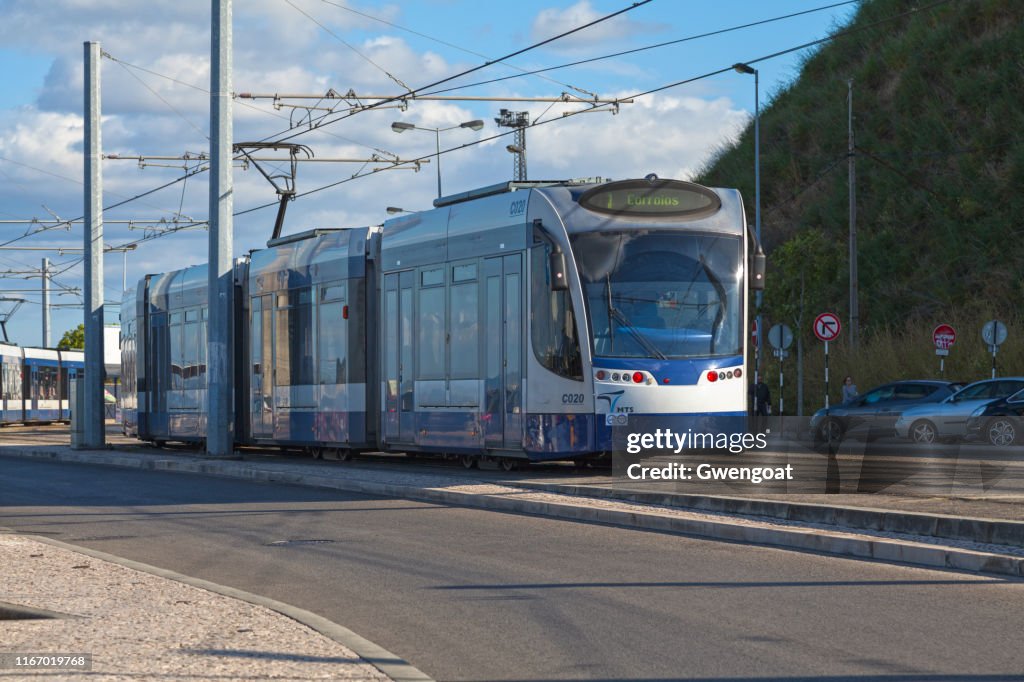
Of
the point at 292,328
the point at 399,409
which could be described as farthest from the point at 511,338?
the point at 292,328

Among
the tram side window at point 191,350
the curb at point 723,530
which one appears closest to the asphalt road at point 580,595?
the curb at point 723,530

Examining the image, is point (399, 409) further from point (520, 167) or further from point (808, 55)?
point (808, 55)

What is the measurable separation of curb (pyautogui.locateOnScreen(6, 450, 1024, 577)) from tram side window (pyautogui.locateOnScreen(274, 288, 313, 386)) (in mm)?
4110

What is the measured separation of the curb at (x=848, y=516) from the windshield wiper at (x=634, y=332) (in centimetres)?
251

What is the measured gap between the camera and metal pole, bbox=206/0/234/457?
89.2 feet

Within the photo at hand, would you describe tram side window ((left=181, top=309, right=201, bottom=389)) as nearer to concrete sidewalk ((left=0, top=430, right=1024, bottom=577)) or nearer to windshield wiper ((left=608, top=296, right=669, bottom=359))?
concrete sidewalk ((left=0, top=430, right=1024, bottom=577))

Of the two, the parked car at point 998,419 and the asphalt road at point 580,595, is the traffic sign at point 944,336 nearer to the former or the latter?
the parked car at point 998,419

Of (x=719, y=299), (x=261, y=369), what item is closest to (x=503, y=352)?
(x=719, y=299)

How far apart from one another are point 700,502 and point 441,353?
23.5 feet

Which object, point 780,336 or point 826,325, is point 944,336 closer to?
point 826,325

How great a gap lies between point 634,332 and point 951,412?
14.0 meters

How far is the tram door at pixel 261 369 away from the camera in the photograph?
91.1 ft

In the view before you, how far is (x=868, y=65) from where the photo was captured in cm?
6500

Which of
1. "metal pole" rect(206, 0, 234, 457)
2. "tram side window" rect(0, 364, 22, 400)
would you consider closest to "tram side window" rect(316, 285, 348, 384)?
"metal pole" rect(206, 0, 234, 457)
